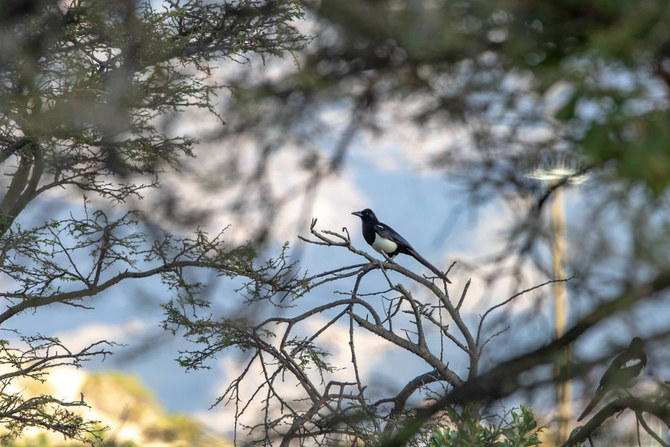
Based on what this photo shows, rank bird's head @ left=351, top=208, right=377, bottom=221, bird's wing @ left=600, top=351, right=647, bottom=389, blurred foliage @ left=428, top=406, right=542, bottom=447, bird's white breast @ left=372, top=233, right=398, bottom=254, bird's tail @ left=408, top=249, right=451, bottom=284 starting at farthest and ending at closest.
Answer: bird's head @ left=351, top=208, right=377, bottom=221 < bird's white breast @ left=372, top=233, right=398, bottom=254 < bird's tail @ left=408, top=249, right=451, bottom=284 < blurred foliage @ left=428, top=406, right=542, bottom=447 < bird's wing @ left=600, top=351, right=647, bottom=389

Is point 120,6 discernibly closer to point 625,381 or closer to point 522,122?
point 522,122

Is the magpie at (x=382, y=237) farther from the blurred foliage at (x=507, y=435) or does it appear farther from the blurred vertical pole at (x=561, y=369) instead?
the blurred vertical pole at (x=561, y=369)

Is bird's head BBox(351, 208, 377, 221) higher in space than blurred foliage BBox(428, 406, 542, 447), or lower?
higher

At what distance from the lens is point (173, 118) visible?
3266 mm

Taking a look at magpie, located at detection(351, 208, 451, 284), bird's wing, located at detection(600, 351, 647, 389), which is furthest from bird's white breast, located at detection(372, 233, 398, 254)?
bird's wing, located at detection(600, 351, 647, 389)

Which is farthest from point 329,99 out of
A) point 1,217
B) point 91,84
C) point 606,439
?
point 1,217

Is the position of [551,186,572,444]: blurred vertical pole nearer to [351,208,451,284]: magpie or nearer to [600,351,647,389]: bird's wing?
[600,351,647,389]: bird's wing

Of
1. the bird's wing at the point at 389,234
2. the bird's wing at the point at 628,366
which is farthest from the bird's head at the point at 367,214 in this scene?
the bird's wing at the point at 628,366

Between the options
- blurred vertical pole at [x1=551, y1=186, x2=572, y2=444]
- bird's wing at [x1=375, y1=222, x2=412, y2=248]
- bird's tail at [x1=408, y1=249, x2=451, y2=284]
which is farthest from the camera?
bird's wing at [x1=375, y1=222, x2=412, y2=248]

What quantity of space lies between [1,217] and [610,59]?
8322 millimetres

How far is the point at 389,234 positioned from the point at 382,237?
142 millimetres

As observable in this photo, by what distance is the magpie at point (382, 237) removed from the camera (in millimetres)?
9795

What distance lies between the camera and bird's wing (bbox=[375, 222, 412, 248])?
9.77 meters

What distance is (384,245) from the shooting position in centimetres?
1017
